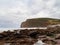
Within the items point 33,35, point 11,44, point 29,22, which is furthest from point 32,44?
point 29,22

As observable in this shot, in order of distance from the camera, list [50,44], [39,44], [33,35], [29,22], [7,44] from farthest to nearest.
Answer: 1. [29,22]
2. [33,35]
3. [7,44]
4. [50,44]
5. [39,44]

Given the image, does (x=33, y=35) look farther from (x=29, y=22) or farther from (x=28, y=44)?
(x=29, y=22)

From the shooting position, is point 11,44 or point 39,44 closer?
point 39,44

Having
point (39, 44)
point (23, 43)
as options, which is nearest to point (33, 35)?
point (23, 43)

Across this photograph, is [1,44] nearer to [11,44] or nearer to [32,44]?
[11,44]

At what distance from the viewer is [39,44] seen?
845cm

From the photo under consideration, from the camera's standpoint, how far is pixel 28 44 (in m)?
9.31

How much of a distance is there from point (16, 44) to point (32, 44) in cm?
71

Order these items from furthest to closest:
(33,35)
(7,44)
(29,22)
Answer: (29,22) → (33,35) → (7,44)

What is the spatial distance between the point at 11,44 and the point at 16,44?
0.30 meters

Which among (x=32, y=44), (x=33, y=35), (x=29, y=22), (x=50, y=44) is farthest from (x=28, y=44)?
(x=29, y=22)

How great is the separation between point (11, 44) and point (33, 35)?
3403 millimetres

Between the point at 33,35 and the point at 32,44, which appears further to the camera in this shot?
the point at 33,35

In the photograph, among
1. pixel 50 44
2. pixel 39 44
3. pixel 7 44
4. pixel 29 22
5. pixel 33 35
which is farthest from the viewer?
pixel 29 22
